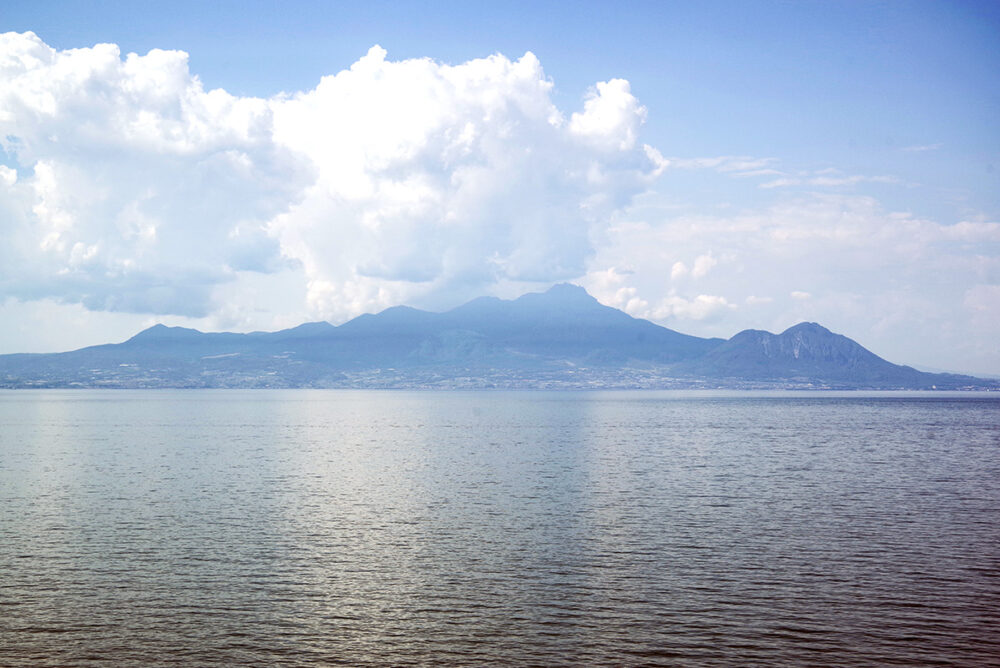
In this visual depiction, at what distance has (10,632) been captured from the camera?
30594 millimetres

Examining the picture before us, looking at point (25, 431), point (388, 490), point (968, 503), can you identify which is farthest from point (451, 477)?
point (25, 431)

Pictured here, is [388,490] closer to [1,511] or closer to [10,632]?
[1,511]

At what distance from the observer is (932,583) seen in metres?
37.3

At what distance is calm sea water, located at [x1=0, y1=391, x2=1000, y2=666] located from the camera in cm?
2975

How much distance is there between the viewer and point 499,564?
136 ft

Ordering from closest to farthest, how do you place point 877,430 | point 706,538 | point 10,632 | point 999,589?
point 10,632, point 999,589, point 706,538, point 877,430

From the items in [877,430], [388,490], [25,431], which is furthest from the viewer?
[877,430]

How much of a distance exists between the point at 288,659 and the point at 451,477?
50164 mm

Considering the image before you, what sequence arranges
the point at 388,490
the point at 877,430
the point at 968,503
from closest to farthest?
the point at 968,503
the point at 388,490
the point at 877,430

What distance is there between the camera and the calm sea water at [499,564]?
29750 millimetres

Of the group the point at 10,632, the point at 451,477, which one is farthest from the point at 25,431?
the point at 10,632

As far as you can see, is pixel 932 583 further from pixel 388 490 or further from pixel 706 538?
pixel 388 490

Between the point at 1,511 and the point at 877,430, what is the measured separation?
14064cm

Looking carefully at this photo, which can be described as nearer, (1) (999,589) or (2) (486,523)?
(1) (999,589)
